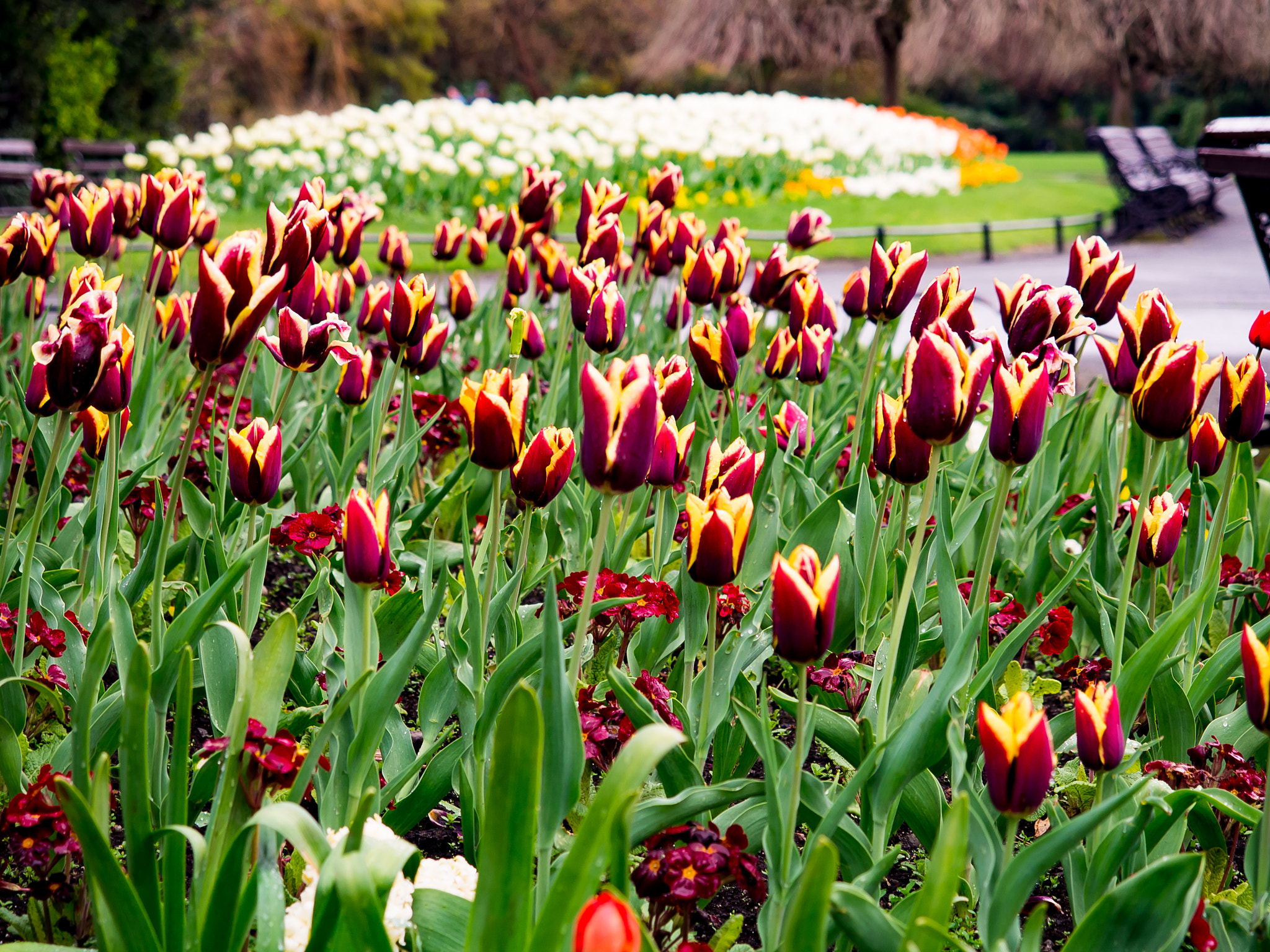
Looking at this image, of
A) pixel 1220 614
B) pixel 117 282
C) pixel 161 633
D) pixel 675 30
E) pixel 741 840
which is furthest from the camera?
pixel 675 30

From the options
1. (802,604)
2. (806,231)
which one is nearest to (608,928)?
(802,604)

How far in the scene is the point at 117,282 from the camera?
6.38ft

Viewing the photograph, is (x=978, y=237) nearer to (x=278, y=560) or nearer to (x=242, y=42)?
(x=278, y=560)

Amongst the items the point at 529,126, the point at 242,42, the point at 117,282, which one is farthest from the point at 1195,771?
the point at 242,42

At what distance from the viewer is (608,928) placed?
0.78 meters

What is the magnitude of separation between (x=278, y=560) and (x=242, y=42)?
24.5 meters

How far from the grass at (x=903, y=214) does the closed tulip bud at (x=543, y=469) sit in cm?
696

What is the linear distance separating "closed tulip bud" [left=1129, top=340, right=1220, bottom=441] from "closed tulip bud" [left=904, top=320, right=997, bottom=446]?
36cm

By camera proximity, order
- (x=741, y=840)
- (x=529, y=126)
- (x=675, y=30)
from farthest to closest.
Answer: (x=675, y=30) < (x=529, y=126) < (x=741, y=840)

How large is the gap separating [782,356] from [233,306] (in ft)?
4.41

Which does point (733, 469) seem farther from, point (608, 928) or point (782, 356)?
point (782, 356)

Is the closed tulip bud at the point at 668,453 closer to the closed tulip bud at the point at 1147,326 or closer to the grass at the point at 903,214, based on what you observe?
the closed tulip bud at the point at 1147,326

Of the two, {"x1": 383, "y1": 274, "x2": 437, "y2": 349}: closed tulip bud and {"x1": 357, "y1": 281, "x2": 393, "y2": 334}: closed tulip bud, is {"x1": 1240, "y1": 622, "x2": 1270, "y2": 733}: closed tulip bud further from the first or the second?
{"x1": 357, "y1": 281, "x2": 393, "y2": 334}: closed tulip bud

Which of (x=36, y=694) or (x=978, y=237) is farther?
(x=978, y=237)
